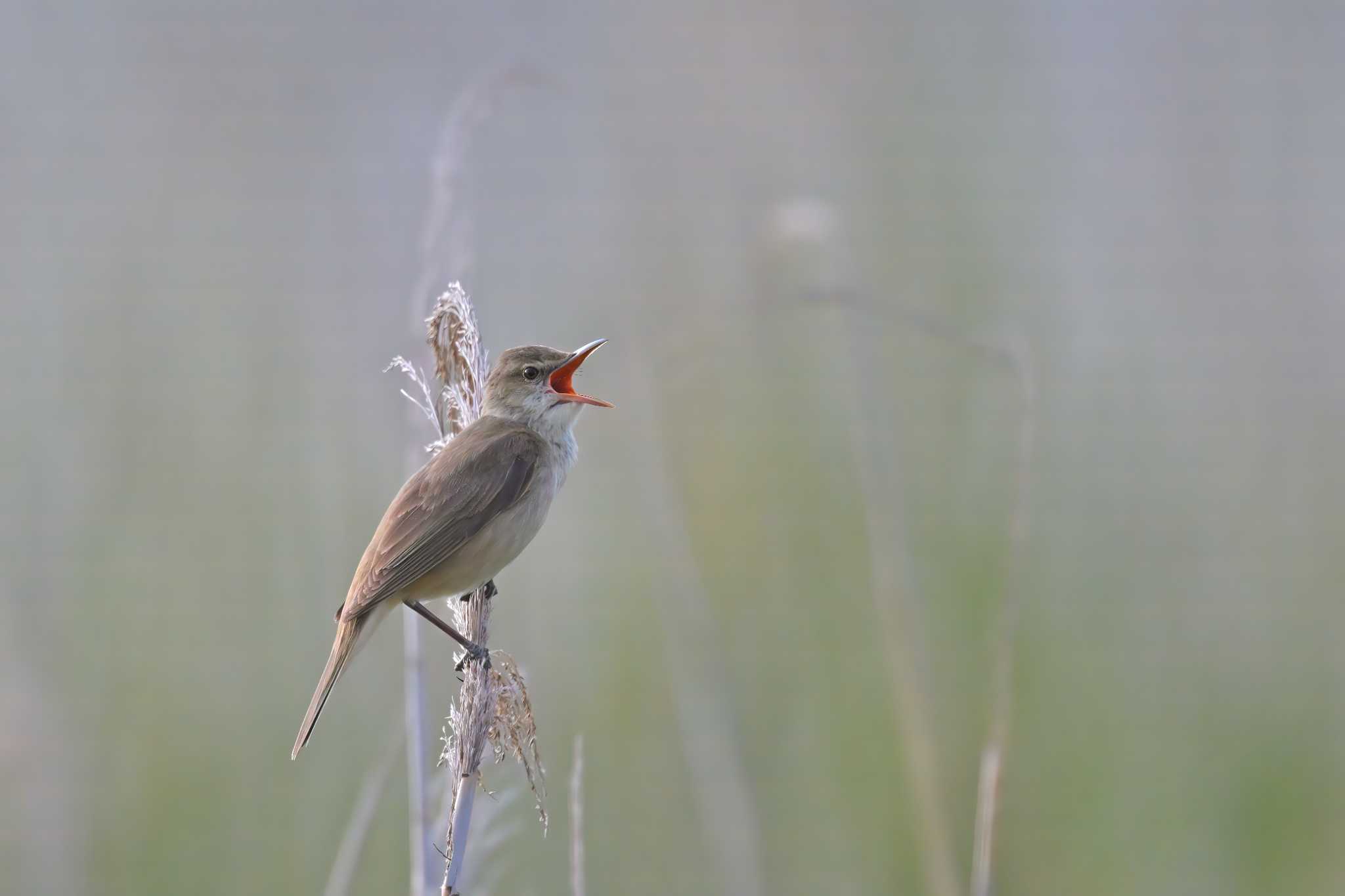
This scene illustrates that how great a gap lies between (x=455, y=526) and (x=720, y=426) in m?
2.02

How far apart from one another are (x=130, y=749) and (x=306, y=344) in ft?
5.47

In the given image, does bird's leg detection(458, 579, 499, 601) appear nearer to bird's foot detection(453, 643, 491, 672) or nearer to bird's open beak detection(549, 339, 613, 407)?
bird's foot detection(453, 643, 491, 672)

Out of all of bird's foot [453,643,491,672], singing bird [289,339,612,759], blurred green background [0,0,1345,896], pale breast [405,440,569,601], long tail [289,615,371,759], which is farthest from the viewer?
blurred green background [0,0,1345,896]

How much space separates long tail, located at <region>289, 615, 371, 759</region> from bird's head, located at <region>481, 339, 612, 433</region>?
80 centimetres

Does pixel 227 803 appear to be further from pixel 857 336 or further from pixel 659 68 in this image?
pixel 659 68

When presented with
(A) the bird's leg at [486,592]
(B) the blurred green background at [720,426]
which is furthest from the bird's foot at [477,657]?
(B) the blurred green background at [720,426]

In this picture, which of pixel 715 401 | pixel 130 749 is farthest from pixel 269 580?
pixel 715 401

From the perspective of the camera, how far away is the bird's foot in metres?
2.85

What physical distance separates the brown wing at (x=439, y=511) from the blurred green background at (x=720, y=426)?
87cm

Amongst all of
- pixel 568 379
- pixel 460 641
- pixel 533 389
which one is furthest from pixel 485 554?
pixel 568 379

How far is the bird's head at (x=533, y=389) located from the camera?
151 inches

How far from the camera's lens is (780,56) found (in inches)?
219

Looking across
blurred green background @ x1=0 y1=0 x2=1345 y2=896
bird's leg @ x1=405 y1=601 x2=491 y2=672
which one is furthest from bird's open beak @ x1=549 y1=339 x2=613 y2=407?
bird's leg @ x1=405 y1=601 x2=491 y2=672

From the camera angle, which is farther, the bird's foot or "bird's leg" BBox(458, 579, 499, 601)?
"bird's leg" BBox(458, 579, 499, 601)
